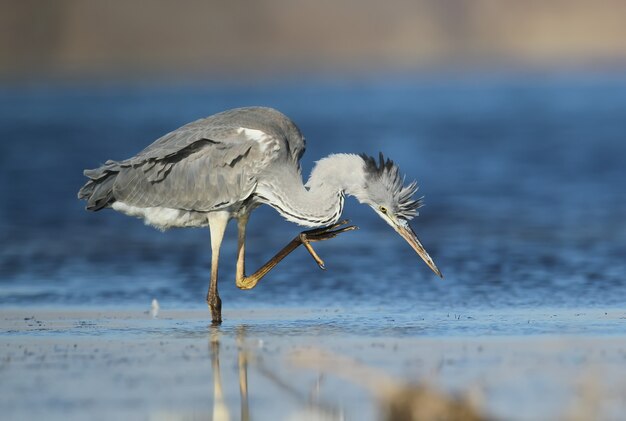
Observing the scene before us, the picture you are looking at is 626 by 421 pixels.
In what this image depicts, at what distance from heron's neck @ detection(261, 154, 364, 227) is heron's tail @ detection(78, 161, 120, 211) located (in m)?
1.52

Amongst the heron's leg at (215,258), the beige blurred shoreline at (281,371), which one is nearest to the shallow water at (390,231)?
the heron's leg at (215,258)

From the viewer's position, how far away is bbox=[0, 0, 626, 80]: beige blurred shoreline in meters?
67.3

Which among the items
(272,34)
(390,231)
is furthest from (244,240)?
(272,34)

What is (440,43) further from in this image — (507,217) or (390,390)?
(390,390)

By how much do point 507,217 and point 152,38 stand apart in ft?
175

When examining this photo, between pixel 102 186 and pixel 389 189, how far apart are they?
2719mm

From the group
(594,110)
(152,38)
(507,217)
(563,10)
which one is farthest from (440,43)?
(507,217)

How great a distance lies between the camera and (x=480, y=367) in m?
8.87

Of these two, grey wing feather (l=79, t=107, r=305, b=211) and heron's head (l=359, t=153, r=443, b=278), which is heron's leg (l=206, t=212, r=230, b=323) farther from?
heron's head (l=359, t=153, r=443, b=278)

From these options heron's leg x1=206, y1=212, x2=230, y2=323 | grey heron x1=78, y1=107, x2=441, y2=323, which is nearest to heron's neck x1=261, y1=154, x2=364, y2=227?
grey heron x1=78, y1=107, x2=441, y2=323

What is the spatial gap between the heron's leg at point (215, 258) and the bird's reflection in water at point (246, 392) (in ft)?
4.82

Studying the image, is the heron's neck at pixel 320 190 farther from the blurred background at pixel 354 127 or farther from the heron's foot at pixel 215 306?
the blurred background at pixel 354 127

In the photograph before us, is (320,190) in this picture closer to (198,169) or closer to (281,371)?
(198,169)

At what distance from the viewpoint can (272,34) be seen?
72625 millimetres
